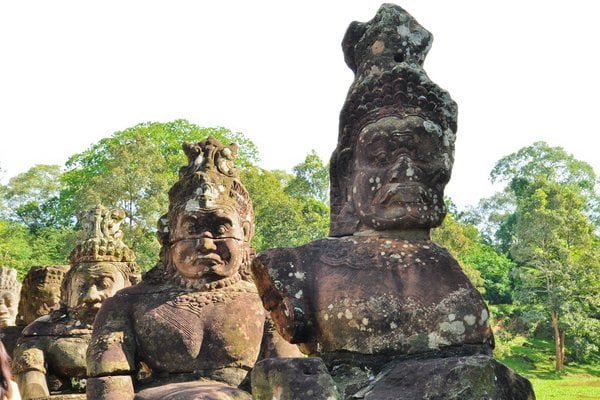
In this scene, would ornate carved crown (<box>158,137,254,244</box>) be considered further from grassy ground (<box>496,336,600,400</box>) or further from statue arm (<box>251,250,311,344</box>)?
grassy ground (<box>496,336,600,400</box>)

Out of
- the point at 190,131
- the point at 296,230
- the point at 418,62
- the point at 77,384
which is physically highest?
the point at 190,131

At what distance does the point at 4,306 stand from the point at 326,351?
41.8ft

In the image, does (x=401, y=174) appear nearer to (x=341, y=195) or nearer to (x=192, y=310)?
(x=341, y=195)

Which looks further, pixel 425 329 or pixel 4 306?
pixel 4 306

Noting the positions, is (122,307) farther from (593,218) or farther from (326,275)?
(593,218)

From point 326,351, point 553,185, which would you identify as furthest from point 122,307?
point 553,185

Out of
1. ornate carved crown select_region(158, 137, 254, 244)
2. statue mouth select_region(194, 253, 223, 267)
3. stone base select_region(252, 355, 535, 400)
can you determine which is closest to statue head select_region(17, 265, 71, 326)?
ornate carved crown select_region(158, 137, 254, 244)

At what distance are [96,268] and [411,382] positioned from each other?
5.74 meters

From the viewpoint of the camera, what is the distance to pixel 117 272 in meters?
9.30

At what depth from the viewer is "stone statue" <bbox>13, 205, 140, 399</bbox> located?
9.06 meters

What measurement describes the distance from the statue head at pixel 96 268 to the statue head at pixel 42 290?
2.22 metres

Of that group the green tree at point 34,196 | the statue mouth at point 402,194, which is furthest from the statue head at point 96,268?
the green tree at point 34,196

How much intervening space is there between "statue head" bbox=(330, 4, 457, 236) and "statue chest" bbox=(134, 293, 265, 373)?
1.72m

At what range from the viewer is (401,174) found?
5.10 metres
